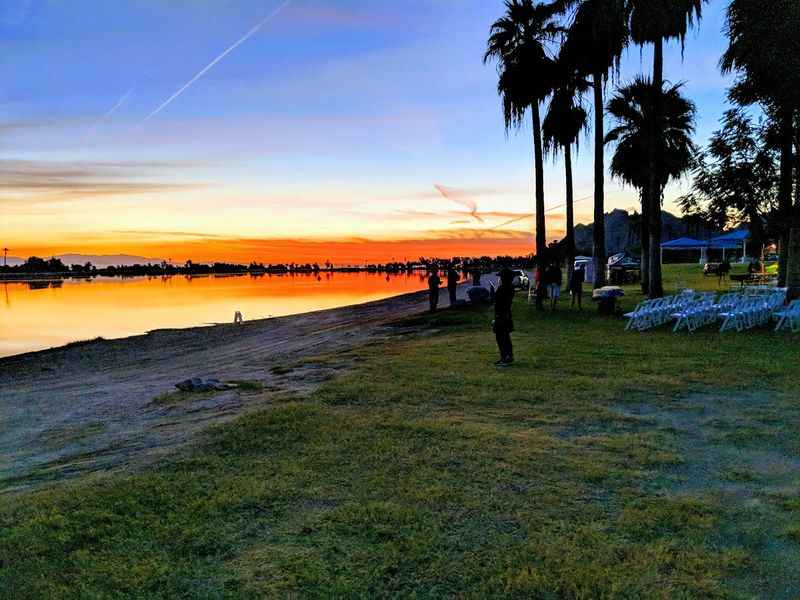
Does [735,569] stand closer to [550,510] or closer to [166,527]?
[550,510]

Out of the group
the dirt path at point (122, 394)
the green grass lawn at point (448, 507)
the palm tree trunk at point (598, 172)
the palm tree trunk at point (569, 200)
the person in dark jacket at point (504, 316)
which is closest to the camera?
the green grass lawn at point (448, 507)

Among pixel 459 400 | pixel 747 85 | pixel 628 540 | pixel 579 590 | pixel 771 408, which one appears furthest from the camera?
pixel 747 85

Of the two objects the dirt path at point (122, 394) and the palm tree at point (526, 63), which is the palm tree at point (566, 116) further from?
the dirt path at point (122, 394)

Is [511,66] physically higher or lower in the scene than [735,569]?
higher

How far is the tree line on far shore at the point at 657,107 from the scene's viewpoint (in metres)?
15.5

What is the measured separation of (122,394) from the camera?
11805 mm

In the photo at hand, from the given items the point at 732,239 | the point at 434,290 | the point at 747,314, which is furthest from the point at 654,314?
the point at 732,239

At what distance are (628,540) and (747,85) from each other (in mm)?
16782

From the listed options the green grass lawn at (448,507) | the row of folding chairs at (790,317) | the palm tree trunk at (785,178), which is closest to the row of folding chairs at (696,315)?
the row of folding chairs at (790,317)

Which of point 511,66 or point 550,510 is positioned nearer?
point 550,510

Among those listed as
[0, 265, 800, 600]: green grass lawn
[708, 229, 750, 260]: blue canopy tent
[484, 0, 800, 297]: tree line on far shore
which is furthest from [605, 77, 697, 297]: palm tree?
[0, 265, 800, 600]: green grass lawn

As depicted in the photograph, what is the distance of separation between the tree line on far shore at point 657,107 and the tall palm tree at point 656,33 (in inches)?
1.6

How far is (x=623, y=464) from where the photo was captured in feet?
19.2

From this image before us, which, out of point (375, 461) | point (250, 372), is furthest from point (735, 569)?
point (250, 372)
